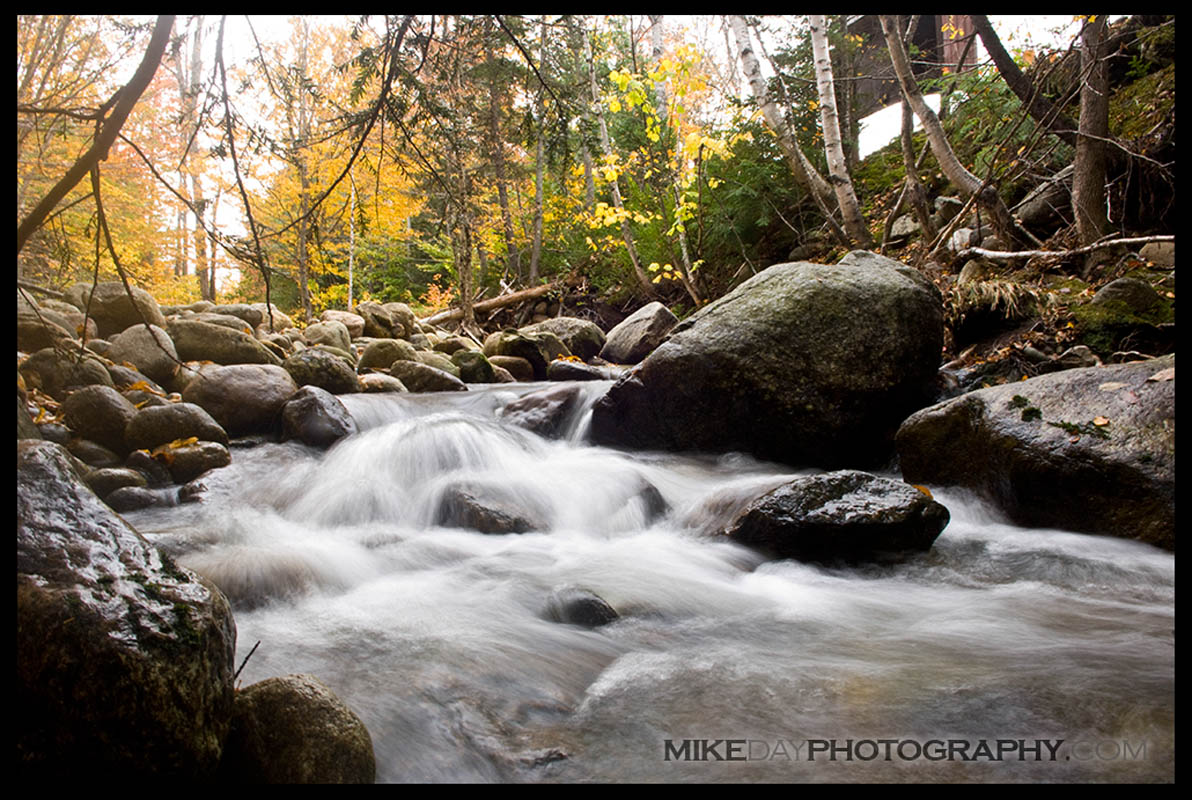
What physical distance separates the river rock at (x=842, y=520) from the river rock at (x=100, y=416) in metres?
5.06

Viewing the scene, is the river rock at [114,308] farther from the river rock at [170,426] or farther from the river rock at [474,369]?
the river rock at [474,369]

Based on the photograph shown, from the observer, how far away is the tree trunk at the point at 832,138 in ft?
25.8

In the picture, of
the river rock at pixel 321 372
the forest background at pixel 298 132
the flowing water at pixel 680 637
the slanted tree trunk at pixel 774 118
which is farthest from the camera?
the slanted tree trunk at pixel 774 118

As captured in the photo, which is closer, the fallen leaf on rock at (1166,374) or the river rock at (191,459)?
the fallen leaf on rock at (1166,374)

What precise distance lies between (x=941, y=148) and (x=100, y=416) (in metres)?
8.88

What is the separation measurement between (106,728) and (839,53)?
16.7 metres

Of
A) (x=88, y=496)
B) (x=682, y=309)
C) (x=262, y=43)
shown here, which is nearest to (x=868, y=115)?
(x=682, y=309)

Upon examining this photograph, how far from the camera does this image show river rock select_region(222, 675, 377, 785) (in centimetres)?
148

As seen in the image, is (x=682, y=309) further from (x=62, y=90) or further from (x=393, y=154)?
(x=62, y=90)

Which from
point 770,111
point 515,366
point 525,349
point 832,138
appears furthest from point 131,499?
point 770,111

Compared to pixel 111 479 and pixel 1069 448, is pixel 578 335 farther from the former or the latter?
pixel 1069 448

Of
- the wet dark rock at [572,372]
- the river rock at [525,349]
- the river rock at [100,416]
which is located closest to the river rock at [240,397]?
the river rock at [100,416]

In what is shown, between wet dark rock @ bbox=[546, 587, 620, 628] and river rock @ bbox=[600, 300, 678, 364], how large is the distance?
8.60 m

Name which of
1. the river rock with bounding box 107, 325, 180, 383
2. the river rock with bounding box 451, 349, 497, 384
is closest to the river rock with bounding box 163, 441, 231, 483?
the river rock with bounding box 107, 325, 180, 383
